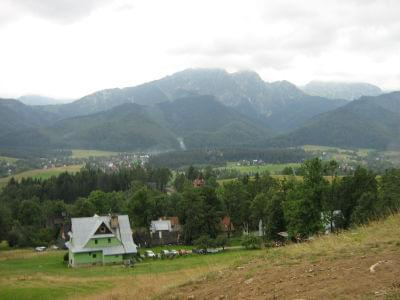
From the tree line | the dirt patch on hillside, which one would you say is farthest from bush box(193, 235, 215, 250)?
the dirt patch on hillside

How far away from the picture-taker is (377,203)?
157 feet

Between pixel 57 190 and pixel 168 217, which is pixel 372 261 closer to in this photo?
pixel 168 217

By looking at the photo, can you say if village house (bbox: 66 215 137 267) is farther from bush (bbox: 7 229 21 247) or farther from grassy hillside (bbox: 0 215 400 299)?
grassy hillside (bbox: 0 215 400 299)

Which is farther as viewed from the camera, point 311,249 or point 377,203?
point 377,203

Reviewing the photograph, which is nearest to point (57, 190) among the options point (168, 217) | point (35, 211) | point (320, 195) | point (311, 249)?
point (35, 211)

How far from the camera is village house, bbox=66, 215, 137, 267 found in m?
59.7

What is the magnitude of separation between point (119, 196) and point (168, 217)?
1309 centimetres

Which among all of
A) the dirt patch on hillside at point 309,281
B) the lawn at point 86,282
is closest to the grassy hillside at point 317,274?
the dirt patch on hillside at point 309,281

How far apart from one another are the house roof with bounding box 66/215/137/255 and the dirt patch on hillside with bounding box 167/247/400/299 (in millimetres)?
47747

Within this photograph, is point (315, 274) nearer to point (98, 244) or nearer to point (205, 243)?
point (98, 244)

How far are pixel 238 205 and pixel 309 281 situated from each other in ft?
235

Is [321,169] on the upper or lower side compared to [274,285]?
upper

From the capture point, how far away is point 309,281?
12.2 m

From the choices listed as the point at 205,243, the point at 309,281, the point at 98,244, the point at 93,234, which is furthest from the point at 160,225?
the point at 309,281
